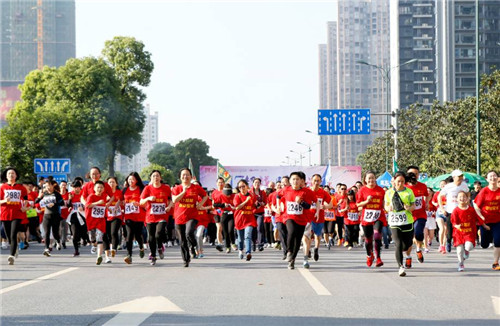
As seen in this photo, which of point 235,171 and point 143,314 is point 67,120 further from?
point 143,314

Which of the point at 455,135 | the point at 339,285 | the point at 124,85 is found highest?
the point at 124,85

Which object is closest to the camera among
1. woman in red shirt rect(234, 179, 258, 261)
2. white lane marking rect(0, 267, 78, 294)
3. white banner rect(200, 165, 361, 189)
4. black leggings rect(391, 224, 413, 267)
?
white lane marking rect(0, 267, 78, 294)

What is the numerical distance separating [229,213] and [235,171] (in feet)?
98.9

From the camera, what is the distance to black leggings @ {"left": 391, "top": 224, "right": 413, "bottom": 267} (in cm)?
1479

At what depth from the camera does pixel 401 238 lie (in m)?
14.9

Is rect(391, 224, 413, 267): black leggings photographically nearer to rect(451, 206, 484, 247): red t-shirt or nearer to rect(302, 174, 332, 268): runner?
rect(451, 206, 484, 247): red t-shirt

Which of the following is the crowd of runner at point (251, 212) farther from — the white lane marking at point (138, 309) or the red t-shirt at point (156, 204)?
the white lane marking at point (138, 309)

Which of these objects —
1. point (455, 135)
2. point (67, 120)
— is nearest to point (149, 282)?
point (455, 135)

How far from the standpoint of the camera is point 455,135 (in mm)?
54000

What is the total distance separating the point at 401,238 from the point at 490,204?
2203mm

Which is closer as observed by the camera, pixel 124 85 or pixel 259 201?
pixel 259 201

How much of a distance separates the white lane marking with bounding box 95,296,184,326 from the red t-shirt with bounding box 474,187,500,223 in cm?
720

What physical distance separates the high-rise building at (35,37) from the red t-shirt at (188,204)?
162314 millimetres

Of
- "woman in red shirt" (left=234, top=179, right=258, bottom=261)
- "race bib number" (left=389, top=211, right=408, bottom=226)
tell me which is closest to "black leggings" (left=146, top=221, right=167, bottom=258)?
"woman in red shirt" (left=234, top=179, right=258, bottom=261)
